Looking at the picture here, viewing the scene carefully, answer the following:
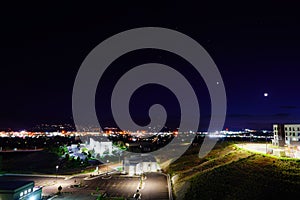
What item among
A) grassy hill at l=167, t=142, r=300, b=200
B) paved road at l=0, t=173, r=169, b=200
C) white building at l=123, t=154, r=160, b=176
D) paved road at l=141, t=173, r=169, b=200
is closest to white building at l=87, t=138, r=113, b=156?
white building at l=123, t=154, r=160, b=176

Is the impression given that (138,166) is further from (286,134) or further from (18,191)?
(286,134)

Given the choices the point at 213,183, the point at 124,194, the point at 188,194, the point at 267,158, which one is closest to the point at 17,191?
the point at 124,194

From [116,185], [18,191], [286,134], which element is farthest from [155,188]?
[286,134]

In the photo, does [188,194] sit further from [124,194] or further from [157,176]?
[157,176]

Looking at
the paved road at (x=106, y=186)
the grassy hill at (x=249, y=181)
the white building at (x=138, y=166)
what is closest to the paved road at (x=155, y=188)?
the paved road at (x=106, y=186)

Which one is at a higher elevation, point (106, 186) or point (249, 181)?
point (249, 181)

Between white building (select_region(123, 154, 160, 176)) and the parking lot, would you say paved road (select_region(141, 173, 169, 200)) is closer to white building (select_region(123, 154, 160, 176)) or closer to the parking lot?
the parking lot

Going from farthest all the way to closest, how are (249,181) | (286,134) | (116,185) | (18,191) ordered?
(286,134), (116,185), (249,181), (18,191)

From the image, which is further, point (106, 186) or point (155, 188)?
point (106, 186)

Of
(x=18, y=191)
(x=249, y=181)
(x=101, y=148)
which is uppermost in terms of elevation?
(x=249, y=181)

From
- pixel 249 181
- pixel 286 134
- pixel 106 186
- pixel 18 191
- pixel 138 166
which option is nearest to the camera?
pixel 18 191

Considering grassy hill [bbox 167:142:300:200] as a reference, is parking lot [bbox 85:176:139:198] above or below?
below

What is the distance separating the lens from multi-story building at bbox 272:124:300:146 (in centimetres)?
4266

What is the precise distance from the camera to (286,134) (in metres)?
43.9
